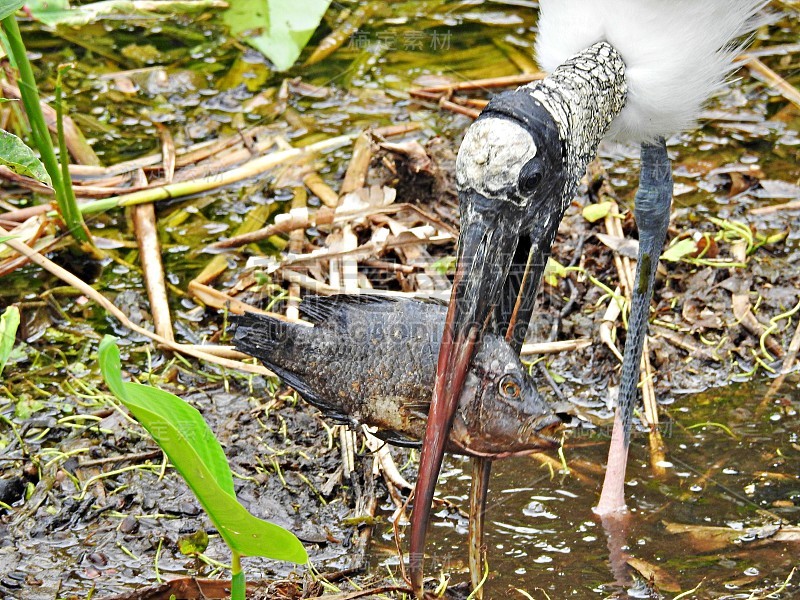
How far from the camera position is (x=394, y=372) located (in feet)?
8.44

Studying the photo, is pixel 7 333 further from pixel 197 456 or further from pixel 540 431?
pixel 540 431

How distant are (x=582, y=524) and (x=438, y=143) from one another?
217 centimetres

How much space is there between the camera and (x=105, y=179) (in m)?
4.74

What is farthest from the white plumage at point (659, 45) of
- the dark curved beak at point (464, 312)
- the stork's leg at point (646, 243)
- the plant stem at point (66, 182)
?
the plant stem at point (66, 182)

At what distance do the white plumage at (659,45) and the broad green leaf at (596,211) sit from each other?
102cm

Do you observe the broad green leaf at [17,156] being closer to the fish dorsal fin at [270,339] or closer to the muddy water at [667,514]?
the fish dorsal fin at [270,339]

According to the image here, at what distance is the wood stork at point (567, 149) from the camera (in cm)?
253

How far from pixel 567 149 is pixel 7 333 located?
1680 millimetres

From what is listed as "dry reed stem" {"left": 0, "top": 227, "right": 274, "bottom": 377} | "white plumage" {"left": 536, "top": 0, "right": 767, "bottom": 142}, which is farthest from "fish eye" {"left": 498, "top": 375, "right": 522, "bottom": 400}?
"dry reed stem" {"left": 0, "top": 227, "right": 274, "bottom": 377}

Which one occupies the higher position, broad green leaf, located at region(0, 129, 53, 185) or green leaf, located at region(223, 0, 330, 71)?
broad green leaf, located at region(0, 129, 53, 185)

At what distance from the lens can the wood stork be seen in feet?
8.31

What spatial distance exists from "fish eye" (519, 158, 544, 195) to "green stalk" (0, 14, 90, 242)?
1.87 metres

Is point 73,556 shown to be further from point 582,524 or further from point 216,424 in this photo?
point 582,524

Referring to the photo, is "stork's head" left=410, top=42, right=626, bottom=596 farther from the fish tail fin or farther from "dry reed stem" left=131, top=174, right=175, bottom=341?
"dry reed stem" left=131, top=174, right=175, bottom=341
